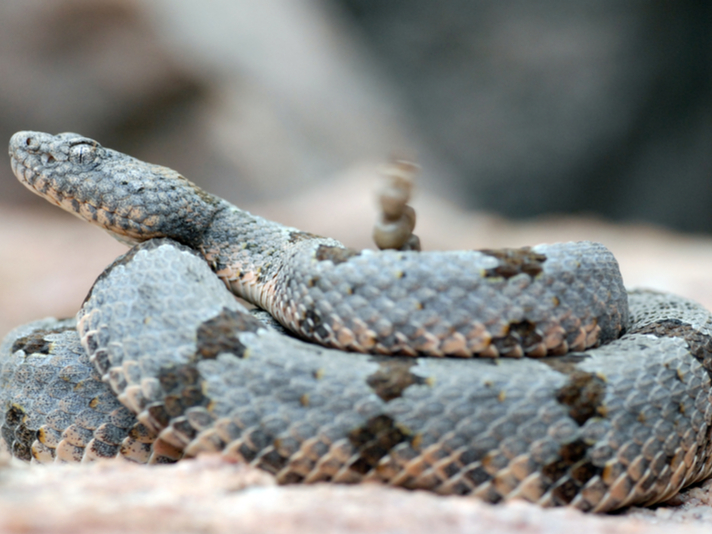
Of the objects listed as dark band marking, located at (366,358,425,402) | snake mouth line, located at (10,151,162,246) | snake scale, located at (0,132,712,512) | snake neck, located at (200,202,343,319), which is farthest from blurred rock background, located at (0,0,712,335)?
dark band marking, located at (366,358,425,402)

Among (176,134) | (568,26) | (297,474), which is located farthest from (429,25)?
(297,474)

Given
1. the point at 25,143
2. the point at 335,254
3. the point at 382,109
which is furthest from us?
the point at 382,109

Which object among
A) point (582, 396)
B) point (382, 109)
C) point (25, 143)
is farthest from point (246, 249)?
point (382, 109)

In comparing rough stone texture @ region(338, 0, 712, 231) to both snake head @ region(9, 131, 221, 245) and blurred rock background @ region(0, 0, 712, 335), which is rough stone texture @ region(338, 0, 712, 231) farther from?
snake head @ region(9, 131, 221, 245)

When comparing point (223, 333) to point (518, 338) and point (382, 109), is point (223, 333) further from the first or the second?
point (382, 109)

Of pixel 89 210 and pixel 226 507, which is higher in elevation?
pixel 89 210

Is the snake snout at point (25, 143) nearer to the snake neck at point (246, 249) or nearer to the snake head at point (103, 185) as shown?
the snake head at point (103, 185)

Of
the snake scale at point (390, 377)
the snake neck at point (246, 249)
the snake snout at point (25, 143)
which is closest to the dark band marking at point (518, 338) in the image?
the snake scale at point (390, 377)
